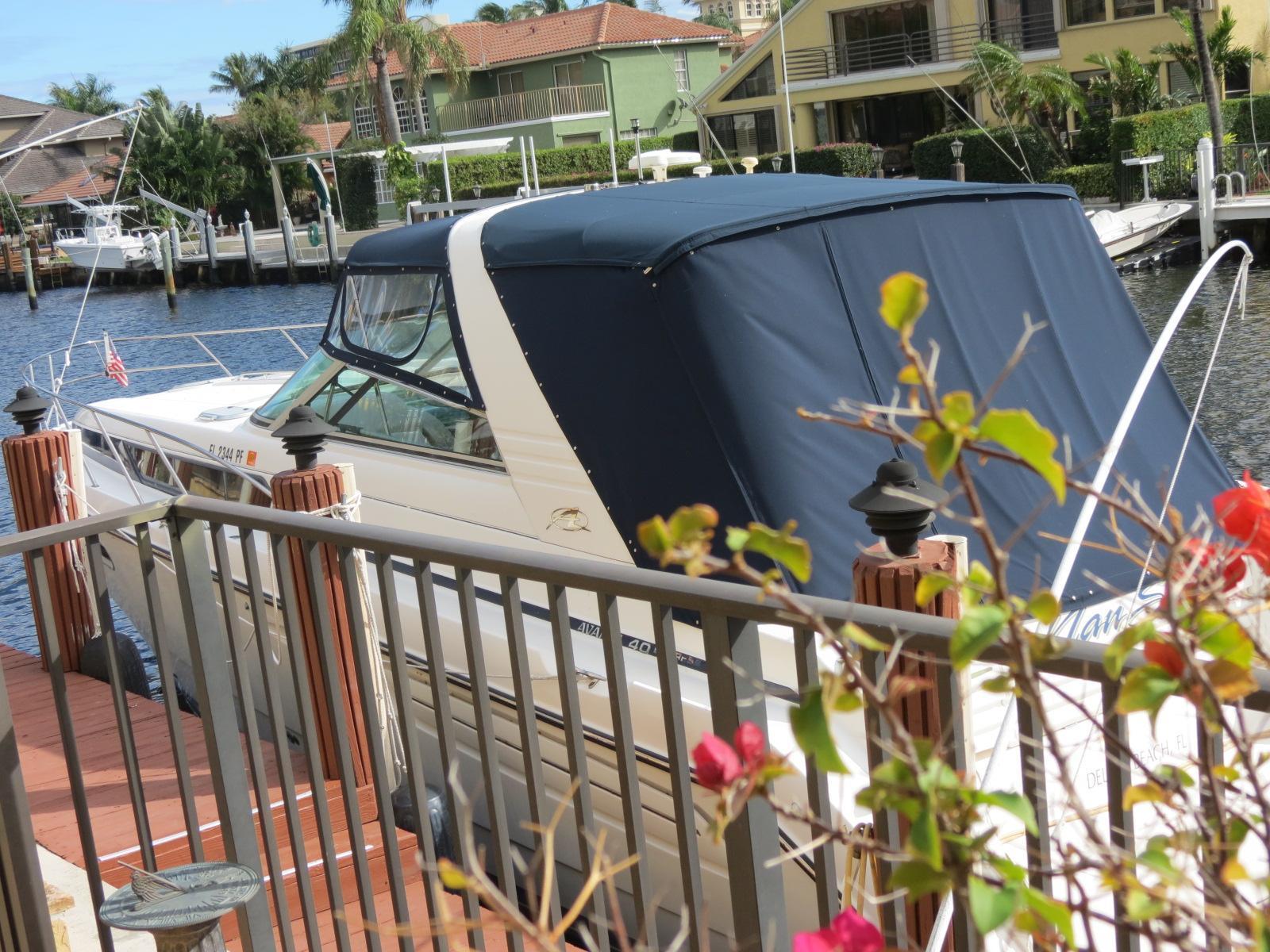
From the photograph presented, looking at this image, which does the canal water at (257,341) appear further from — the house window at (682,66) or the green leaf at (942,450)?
the house window at (682,66)

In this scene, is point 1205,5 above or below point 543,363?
above

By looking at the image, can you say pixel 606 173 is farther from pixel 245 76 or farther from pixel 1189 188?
pixel 245 76

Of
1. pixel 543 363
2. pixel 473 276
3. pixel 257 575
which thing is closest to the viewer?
pixel 257 575

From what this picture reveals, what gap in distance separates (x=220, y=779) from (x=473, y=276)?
8.58 ft

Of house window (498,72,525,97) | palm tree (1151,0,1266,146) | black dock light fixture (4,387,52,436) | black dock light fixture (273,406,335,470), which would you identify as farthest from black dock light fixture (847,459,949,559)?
house window (498,72,525,97)

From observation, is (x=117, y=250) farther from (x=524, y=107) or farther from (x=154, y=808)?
(x=154, y=808)

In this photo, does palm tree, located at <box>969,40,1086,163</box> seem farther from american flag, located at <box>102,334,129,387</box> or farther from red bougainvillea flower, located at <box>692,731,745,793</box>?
red bougainvillea flower, located at <box>692,731,745,793</box>

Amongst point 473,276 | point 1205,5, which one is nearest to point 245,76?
point 1205,5

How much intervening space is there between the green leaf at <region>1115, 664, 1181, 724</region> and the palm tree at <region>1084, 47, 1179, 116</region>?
111 ft

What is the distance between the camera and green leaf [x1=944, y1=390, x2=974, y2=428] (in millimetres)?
1006

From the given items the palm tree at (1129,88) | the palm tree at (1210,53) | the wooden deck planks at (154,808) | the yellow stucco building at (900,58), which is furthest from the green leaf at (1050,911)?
the yellow stucco building at (900,58)

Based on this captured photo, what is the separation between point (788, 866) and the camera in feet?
12.6

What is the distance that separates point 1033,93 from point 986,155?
1.83 metres

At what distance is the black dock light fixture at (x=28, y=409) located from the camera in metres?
7.09
